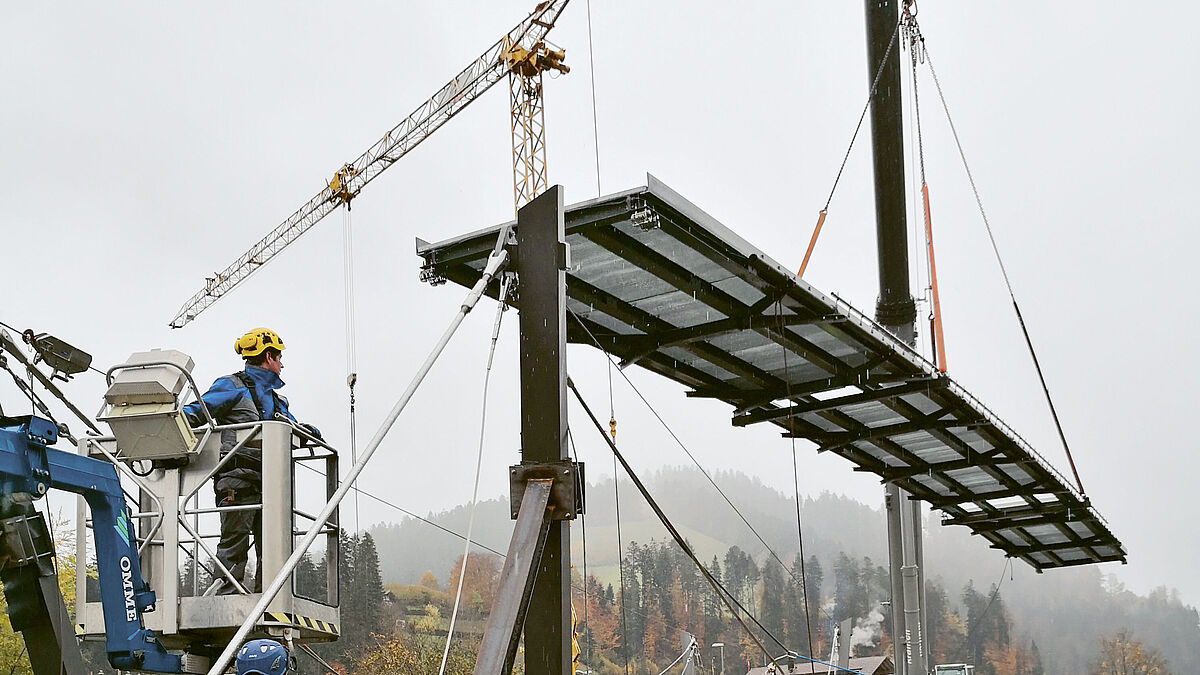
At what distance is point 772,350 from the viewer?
1218 cm

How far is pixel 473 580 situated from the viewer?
70.2 meters

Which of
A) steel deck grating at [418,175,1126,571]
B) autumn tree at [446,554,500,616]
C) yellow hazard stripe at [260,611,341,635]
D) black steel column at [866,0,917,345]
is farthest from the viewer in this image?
autumn tree at [446,554,500,616]

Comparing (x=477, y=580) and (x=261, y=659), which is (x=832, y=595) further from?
(x=261, y=659)

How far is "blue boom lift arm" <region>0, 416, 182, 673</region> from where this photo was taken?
7.02 meters

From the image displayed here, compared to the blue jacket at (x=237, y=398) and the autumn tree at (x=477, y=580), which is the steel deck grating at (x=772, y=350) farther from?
the autumn tree at (x=477, y=580)

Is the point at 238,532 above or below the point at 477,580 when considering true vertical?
above

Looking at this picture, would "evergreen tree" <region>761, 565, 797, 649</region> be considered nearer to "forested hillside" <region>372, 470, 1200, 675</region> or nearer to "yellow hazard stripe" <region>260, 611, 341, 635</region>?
"forested hillside" <region>372, 470, 1200, 675</region>

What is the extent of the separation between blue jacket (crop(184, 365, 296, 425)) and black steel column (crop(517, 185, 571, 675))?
95.2 inches

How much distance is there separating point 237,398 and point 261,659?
7.26ft

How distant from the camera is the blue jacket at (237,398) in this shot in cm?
851

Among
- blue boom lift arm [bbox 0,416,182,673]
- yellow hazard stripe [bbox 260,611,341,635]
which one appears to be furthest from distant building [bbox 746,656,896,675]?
blue boom lift arm [bbox 0,416,182,673]

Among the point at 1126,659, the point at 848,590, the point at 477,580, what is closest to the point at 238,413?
the point at 477,580

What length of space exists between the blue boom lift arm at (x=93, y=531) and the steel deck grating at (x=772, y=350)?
2.84 metres

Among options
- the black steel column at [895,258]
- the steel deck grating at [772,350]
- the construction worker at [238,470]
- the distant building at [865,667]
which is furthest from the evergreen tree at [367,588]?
the construction worker at [238,470]
